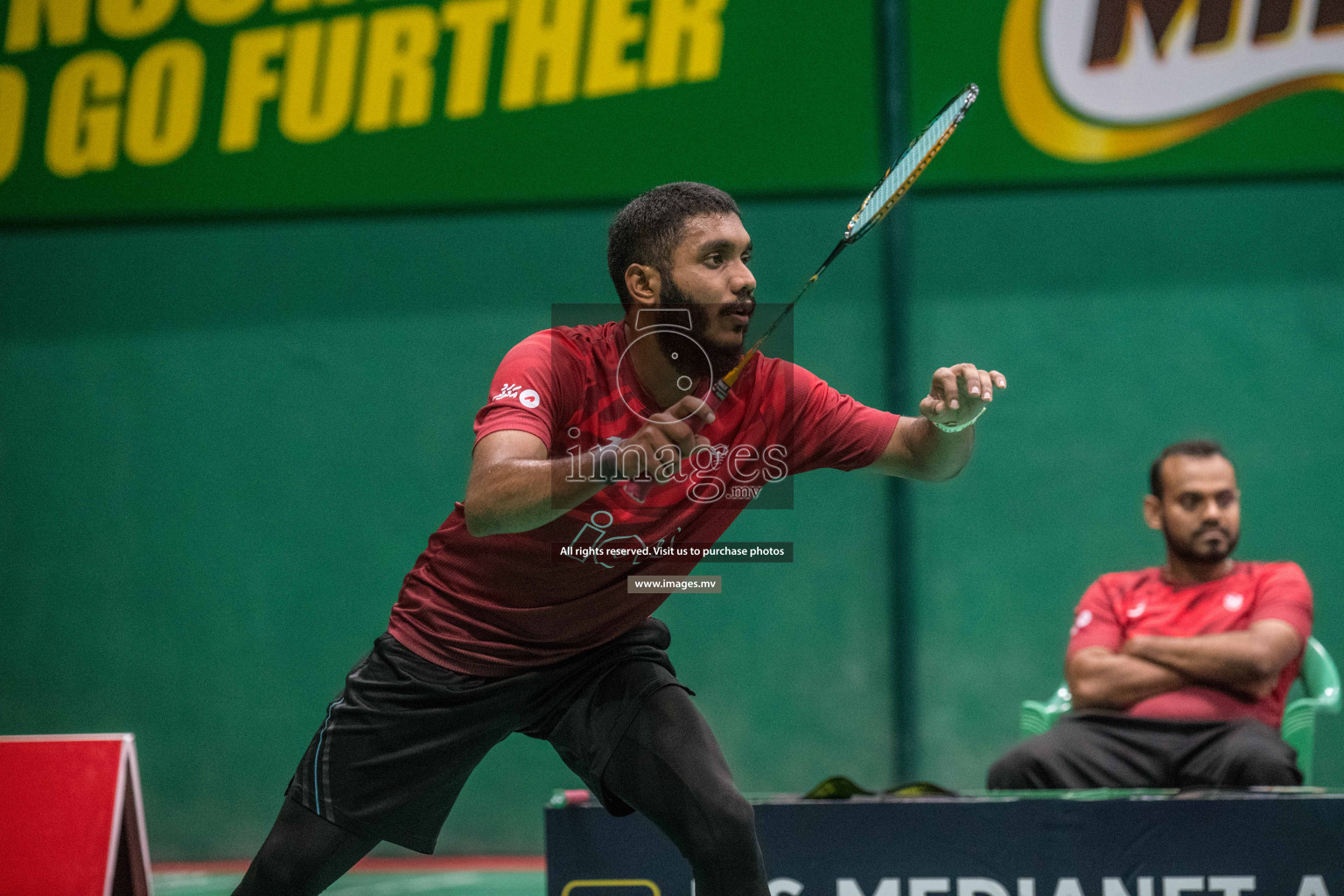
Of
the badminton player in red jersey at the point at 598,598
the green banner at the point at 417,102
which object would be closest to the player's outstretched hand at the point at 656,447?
the badminton player in red jersey at the point at 598,598

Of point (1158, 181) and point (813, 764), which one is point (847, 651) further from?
point (1158, 181)

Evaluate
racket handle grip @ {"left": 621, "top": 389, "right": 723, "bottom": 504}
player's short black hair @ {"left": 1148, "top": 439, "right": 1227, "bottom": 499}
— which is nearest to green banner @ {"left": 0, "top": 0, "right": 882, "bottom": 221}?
player's short black hair @ {"left": 1148, "top": 439, "right": 1227, "bottom": 499}

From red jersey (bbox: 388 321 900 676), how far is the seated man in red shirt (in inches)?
54.8

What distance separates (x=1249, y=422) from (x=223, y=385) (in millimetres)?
4617

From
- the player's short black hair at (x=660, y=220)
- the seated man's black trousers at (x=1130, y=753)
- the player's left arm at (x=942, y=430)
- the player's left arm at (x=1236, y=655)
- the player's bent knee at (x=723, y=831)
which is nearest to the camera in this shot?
the player's bent knee at (x=723, y=831)

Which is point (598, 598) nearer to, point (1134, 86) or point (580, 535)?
point (580, 535)

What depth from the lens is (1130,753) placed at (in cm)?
348

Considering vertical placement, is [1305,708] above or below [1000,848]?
above

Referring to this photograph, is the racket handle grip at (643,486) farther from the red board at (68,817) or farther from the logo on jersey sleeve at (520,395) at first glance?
the red board at (68,817)

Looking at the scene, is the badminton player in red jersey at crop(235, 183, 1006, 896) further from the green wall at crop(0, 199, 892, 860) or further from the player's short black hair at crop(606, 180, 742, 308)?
the green wall at crop(0, 199, 892, 860)

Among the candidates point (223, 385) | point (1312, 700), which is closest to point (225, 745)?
point (223, 385)

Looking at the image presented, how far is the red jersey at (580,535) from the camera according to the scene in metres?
2.52

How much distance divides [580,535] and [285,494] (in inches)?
130

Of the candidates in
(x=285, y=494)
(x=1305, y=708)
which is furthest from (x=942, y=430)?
(x=285, y=494)
